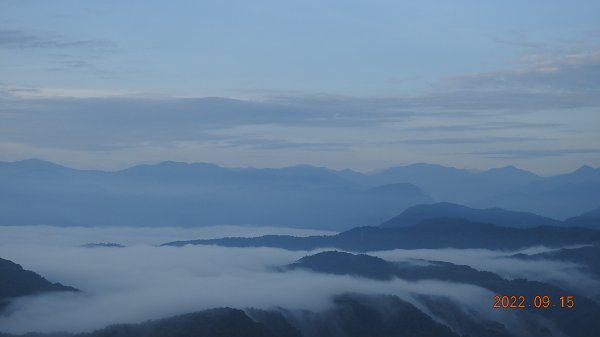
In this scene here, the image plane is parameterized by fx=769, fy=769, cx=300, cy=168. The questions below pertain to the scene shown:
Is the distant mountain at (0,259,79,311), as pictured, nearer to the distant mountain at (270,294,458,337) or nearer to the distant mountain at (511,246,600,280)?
the distant mountain at (270,294,458,337)

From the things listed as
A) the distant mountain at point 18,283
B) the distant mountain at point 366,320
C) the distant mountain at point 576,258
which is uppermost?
the distant mountain at point 18,283

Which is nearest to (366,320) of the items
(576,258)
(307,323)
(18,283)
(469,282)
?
(307,323)

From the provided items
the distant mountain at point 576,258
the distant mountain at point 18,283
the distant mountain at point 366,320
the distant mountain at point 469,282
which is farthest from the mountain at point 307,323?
the distant mountain at point 576,258

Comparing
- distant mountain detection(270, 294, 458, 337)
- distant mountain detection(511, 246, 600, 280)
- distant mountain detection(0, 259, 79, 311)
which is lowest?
distant mountain detection(270, 294, 458, 337)

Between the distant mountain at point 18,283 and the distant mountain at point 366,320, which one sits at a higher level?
the distant mountain at point 18,283

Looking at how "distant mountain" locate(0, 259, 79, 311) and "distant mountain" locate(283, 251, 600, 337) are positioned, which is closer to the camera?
"distant mountain" locate(0, 259, 79, 311)

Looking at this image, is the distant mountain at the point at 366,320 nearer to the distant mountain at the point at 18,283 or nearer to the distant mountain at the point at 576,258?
the distant mountain at the point at 18,283

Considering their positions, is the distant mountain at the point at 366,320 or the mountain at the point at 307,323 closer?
the mountain at the point at 307,323

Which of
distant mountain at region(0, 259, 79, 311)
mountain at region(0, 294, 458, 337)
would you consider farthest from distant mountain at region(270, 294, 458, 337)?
distant mountain at region(0, 259, 79, 311)
